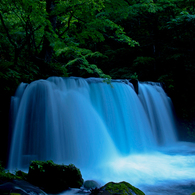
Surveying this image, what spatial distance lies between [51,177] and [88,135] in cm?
242

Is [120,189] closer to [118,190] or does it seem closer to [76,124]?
[118,190]

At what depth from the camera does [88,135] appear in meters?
6.29

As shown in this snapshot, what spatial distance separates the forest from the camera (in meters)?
6.46

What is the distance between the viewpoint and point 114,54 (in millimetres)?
A: 16438

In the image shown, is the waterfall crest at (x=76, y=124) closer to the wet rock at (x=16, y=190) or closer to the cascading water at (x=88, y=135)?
the cascading water at (x=88, y=135)

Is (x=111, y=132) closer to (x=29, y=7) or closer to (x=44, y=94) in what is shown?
(x=44, y=94)


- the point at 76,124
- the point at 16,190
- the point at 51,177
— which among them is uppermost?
the point at 76,124

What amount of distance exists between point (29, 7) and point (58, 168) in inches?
200

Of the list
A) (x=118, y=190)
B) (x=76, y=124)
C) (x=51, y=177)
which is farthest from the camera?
(x=76, y=124)

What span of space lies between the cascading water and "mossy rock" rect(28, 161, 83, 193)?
1.08 meters

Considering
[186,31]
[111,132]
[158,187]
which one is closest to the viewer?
[158,187]

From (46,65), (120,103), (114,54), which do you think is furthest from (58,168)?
(114,54)

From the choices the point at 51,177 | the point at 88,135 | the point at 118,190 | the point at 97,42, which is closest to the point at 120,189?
the point at 118,190

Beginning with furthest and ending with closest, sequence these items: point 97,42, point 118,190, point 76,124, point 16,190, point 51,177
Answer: point 97,42
point 76,124
point 51,177
point 118,190
point 16,190
